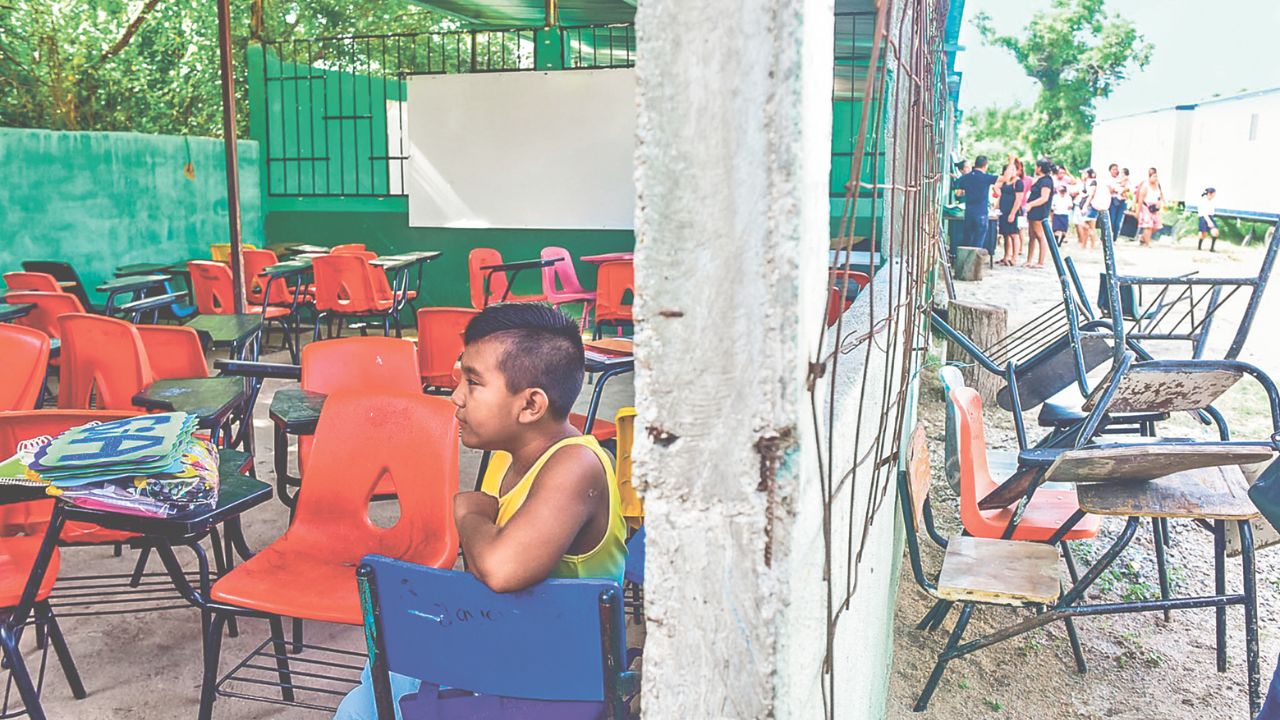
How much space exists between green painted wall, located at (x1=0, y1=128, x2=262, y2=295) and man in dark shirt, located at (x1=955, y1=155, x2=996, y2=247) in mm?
9624

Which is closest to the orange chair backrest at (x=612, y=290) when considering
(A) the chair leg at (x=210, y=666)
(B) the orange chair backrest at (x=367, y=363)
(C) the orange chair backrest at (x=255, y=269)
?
(C) the orange chair backrest at (x=255, y=269)

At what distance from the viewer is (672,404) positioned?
3.55 feet

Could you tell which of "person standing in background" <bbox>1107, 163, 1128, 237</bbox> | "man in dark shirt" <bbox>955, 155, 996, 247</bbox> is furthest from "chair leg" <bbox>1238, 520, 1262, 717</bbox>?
"person standing in background" <bbox>1107, 163, 1128, 237</bbox>

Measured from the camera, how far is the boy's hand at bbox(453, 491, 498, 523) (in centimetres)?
186

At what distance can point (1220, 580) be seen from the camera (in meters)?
3.05

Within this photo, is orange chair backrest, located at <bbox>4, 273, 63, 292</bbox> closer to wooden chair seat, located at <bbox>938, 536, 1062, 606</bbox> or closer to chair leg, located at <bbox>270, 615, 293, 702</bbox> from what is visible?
chair leg, located at <bbox>270, 615, 293, 702</bbox>

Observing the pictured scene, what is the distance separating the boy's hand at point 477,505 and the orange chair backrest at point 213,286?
5880 mm

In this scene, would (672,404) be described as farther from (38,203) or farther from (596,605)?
(38,203)

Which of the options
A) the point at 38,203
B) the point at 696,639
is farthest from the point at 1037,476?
the point at 38,203

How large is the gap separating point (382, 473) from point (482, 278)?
5203 millimetres

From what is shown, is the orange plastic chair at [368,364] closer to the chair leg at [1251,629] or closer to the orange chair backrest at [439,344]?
the orange chair backrest at [439,344]

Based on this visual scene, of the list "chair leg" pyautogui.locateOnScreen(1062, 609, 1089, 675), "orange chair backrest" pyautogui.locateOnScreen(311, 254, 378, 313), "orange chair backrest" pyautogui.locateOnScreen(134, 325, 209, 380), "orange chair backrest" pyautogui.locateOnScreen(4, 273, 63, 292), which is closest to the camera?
"chair leg" pyautogui.locateOnScreen(1062, 609, 1089, 675)

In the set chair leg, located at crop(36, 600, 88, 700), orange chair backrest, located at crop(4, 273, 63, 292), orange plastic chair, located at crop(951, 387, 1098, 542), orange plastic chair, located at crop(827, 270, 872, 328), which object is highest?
orange plastic chair, located at crop(827, 270, 872, 328)

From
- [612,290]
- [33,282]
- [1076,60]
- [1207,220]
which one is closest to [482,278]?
[612,290]
